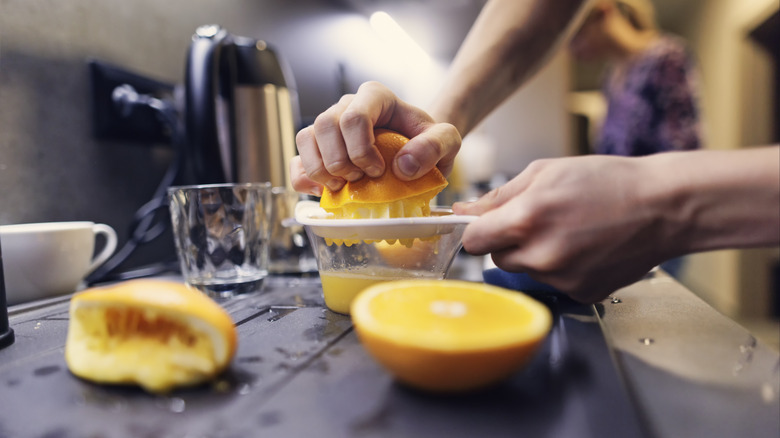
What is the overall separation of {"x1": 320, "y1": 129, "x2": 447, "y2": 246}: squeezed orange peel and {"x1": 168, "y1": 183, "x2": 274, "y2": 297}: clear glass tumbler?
20cm

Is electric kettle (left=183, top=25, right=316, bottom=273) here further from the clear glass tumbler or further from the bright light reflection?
the bright light reflection

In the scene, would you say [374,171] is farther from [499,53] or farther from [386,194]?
[499,53]

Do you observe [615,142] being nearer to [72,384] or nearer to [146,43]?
[146,43]

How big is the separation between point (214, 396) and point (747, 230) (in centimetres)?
45

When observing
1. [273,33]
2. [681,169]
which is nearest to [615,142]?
[273,33]

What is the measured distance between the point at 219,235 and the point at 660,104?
76.6 inches

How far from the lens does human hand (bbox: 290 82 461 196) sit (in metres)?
0.54

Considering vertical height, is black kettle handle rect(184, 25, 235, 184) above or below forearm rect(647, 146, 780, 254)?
above

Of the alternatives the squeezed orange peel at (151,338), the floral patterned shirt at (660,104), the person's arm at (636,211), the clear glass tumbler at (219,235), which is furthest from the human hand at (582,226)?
the floral patterned shirt at (660,104)

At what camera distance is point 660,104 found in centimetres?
198

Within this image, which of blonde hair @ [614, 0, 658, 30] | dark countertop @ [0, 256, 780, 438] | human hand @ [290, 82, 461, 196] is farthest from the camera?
blonde hair @ [614, 0, 658, 30]

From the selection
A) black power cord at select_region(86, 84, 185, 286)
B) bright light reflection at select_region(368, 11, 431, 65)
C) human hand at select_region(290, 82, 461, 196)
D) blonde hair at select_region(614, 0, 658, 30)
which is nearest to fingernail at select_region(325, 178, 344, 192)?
human hand at select_region(290, 82, 461, 196)

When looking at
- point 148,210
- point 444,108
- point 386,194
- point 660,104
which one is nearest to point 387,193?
point 386,194

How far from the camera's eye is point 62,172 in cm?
84
